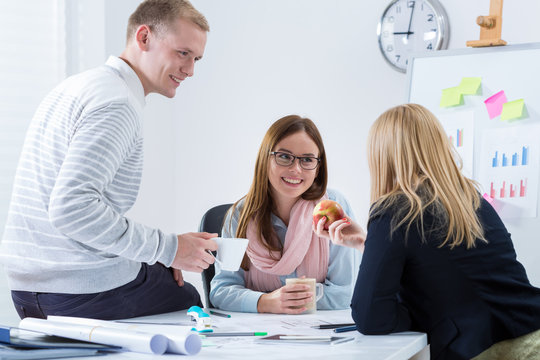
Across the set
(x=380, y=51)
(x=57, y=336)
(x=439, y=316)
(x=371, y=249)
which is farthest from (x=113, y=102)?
(x=380, y=51)

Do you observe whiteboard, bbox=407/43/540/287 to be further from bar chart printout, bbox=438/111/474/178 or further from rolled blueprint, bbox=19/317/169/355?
rolled blueprint, bbox=19/317/169/355

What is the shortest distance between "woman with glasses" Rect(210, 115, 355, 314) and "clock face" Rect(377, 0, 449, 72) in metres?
1.09

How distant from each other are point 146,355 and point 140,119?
0.70 metres

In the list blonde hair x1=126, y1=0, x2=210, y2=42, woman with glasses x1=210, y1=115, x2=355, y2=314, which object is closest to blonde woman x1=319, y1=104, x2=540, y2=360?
woman with glasses x1=210, y1=115, x2=355, y2=314

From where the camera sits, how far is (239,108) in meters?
3.68

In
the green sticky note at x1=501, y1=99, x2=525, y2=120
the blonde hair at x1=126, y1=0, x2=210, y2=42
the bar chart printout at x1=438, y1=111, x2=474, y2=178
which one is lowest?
the bar chart printout at x1=438, y1=111, x2=474, y2=178

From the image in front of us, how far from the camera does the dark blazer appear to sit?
141 centimetres

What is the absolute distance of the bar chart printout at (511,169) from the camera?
2477mm

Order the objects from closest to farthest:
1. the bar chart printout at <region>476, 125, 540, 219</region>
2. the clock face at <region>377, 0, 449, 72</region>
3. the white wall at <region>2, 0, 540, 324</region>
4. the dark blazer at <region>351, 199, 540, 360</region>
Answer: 1. the dark blazer at <region>351, 199, 540, 360</region>
2. the bar chart printout at <region>476, 125, 540, 219</region>
3. the clock face at <region>377, 0, 449, 72</region>
4. the white wall at <region>2, 0, 540, 324</region>

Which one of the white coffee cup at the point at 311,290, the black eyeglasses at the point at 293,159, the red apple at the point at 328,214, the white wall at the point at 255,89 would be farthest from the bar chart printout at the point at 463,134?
the white coffee cup at the point at 311,290

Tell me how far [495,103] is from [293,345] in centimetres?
170

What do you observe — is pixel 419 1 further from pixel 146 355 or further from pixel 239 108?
pixel 146 355

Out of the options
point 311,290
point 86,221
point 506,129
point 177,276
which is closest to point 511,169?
point 506,129

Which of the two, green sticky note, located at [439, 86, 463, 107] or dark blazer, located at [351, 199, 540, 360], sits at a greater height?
green sticky note, located at [439, 86, 463, 107]
